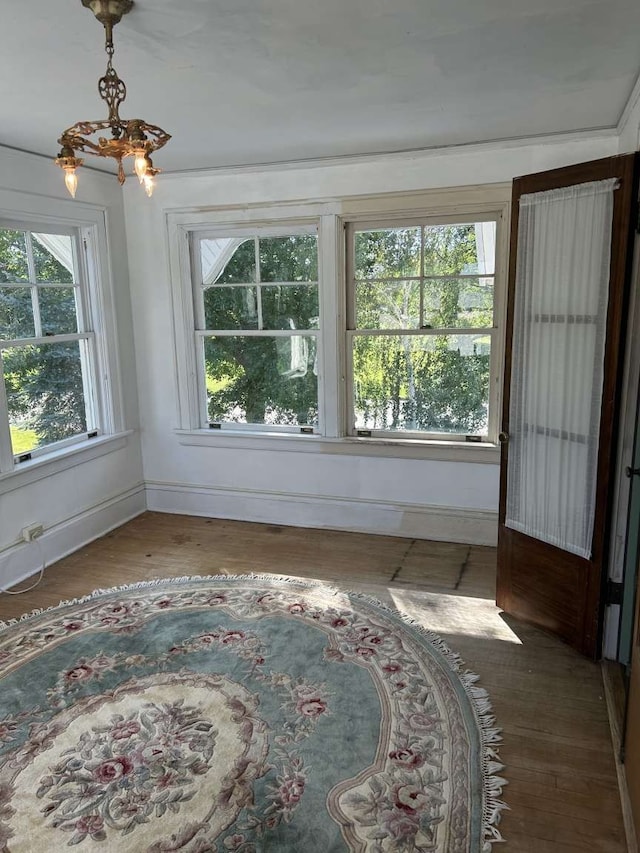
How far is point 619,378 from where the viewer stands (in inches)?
103

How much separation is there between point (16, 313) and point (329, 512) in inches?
96.5

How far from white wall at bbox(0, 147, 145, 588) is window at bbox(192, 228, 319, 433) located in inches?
22.3

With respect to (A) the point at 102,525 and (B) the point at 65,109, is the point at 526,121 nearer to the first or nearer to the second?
(B) the point at 65,109

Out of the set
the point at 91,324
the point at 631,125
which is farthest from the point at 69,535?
the point at 631,125

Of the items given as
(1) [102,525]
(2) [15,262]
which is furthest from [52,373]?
(1) [102,525]

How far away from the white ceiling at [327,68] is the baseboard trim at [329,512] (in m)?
2.38

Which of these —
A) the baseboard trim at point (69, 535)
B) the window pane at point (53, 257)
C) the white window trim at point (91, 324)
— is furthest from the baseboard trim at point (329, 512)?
the window pane at point (53, 257)

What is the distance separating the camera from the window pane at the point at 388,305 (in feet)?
13.5

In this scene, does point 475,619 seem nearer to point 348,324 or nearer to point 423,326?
point 423,326

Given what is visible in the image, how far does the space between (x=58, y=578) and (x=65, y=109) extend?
261 centimetres

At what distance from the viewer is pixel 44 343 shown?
3953 millimetres

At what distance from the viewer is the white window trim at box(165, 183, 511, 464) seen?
3879 millimetres

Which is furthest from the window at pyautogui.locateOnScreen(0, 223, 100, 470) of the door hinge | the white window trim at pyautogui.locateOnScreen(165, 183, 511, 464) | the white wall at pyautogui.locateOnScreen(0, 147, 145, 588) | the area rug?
the door hinge

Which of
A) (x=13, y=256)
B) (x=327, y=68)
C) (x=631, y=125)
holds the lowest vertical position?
(x=13, y=256)
